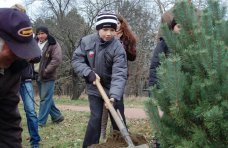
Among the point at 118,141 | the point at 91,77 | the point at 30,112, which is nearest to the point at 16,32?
the point at 91,77

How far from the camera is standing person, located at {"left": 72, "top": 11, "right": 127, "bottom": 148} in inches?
187

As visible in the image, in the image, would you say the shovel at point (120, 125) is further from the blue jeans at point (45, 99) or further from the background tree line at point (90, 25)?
the background tree line at point (90, 25)

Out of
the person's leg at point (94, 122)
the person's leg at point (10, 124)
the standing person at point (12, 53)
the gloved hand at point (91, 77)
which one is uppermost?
the standing person at point (12, 53)

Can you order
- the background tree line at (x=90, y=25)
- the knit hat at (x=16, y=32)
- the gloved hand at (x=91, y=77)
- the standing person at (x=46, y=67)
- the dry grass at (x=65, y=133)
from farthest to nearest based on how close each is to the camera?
1. the background tree line at (x=90, y=25)
2. the standing person at (x=46, y=67)
3. the dry grass at (x=65, y=133)
4. the gloved hand at (x=91, y=77)
5. the knit hat at (x=16, y=32)

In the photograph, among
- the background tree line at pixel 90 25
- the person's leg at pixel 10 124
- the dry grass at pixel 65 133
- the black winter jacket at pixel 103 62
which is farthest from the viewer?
the background tree line at pixel 90 25

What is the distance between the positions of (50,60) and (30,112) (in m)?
2.09

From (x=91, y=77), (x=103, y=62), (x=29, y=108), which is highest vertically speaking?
(x=103, y=62)

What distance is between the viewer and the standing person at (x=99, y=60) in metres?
4.75

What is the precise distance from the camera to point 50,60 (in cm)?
750

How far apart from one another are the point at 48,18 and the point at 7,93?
33.7 metres

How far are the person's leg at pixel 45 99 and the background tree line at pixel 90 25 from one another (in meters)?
24.2

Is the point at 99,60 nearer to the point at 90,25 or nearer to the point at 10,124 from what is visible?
the point at 10,124

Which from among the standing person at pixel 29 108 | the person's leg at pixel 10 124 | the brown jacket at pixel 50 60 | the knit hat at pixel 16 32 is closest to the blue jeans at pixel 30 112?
the standing person at pixel 29 108

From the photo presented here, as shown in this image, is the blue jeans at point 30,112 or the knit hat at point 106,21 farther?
the blue jeans at point 30,112
